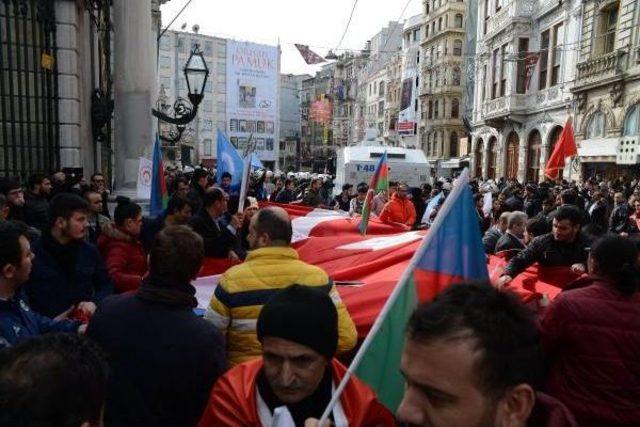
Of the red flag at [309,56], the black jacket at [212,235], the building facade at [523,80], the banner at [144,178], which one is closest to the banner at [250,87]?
the red flag at [309,56]

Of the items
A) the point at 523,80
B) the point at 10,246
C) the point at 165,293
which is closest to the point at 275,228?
the point at 165,293

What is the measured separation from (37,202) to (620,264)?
5832 millimetres

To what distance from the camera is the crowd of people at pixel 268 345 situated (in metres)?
1.28

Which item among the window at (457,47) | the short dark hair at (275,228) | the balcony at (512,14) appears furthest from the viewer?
the window at (457,47)

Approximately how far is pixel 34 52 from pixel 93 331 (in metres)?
7.87

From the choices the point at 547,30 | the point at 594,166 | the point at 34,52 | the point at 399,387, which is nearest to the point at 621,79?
the point at 594,166

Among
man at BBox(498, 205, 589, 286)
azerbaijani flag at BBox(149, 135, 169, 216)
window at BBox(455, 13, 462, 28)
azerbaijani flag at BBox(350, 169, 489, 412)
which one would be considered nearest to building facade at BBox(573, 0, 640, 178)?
man at BBox(498, 205, 589, 286)

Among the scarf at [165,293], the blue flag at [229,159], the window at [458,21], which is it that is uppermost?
the window at [458,21]

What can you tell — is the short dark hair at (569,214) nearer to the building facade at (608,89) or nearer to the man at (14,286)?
the man at (14,286)

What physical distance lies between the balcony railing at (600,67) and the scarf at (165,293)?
21.2 m

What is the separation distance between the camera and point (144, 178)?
7746 mm

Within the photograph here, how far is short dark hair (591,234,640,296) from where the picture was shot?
262 cm

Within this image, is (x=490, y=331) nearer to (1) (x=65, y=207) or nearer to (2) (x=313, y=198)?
(1) (x=65, y=207)

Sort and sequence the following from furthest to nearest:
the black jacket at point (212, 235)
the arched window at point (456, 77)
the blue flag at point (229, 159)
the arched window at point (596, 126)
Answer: the arched window at point (456, 77), the arched window at point (596, 126), the blue flag at point (229, 159), the black jacket at point (212, 235)
